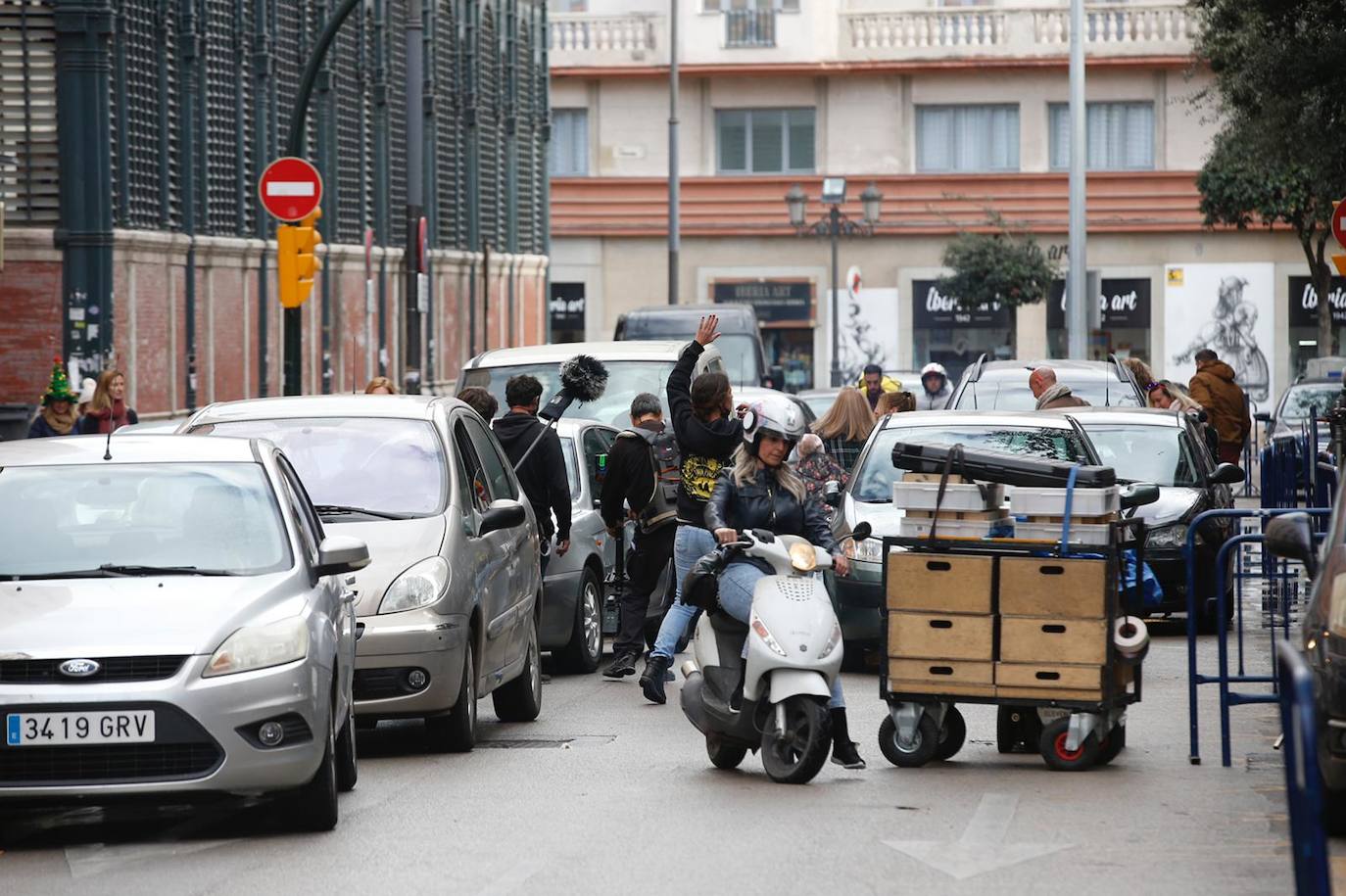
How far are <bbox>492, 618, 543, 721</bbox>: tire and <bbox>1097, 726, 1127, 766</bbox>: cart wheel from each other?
317 centimetres

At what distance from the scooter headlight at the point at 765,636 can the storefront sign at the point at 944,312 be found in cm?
4322

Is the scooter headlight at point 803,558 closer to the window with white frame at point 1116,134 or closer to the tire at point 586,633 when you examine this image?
the tire at point 586,633

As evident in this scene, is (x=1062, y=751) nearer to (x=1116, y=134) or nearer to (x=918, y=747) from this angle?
(x=918, y=747)

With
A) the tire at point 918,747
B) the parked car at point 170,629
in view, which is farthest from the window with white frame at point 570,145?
the parked car at point 170,629

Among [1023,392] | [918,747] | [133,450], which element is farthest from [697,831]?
[1023,392]

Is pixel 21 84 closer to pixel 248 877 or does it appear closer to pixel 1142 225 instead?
pixel 248 877

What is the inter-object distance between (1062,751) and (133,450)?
13.5 ft

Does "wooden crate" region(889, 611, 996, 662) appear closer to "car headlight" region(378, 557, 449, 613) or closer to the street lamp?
"car headlight" region(378, 557, 449, 613)

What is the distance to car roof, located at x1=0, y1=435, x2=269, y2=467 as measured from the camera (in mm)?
9859

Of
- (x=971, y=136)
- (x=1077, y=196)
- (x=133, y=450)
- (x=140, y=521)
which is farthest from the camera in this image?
(x=971, y=136)

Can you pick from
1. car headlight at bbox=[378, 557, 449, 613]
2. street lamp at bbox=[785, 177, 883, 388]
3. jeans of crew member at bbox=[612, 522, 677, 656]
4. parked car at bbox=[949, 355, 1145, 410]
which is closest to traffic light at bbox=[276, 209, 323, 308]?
parked car at bbox=[949, 355, 1145, 410]

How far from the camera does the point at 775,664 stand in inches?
405

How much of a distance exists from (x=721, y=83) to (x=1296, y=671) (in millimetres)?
50600

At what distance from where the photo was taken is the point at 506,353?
773 inches
